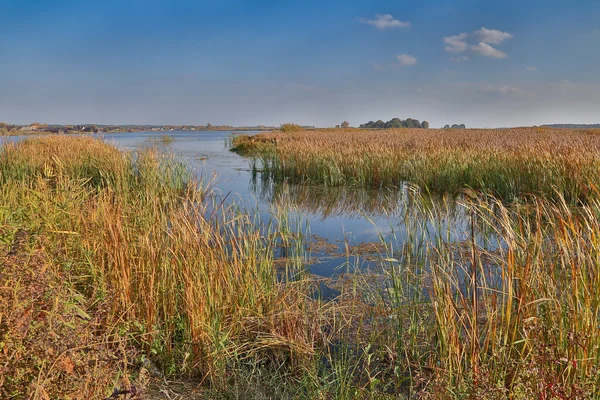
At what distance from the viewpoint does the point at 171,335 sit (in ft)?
9.61

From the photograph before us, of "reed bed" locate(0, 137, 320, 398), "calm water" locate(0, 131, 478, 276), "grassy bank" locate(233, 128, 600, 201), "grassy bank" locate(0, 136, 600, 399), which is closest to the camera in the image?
"grassy bank" locate(0, 136, 600, 399)

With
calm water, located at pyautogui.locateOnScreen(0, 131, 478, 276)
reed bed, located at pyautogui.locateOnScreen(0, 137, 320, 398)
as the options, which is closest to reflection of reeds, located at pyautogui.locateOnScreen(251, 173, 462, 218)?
calm water, located at pyautogui.locateOnScreen(0, 131, 478, 276)

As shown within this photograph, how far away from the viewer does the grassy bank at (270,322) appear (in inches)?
72.8

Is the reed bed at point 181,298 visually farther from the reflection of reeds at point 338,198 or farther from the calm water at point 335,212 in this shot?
the reflection of reeds at point 338,198

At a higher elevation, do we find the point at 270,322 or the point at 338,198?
the point at 338,198

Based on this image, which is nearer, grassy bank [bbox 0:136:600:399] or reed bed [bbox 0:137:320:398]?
grassy bank [bbox 0:136:600:399]

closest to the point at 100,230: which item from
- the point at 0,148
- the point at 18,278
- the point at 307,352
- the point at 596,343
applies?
the point at 18,278

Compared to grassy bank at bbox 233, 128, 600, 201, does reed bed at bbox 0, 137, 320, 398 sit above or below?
below

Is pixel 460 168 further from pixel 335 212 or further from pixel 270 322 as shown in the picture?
pixel 270 322

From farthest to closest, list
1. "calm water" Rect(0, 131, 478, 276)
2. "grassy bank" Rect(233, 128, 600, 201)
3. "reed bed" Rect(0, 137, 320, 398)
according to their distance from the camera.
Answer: "grassy bank" Rect(233, 128, 600, 201), "calm water" Rect(0, 131, 478, 276), "reed bed" Rect(0, 137, 320, 398)

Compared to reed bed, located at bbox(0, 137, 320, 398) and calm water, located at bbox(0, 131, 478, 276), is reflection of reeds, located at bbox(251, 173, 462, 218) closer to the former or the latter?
calm water, located at bbox(0, 131, 478, 276)

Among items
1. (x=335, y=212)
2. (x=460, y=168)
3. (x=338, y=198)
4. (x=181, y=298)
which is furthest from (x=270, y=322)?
(x=460, y=168)

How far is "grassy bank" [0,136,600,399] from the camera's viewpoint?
185 centimetres

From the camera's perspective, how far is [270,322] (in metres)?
2.98
